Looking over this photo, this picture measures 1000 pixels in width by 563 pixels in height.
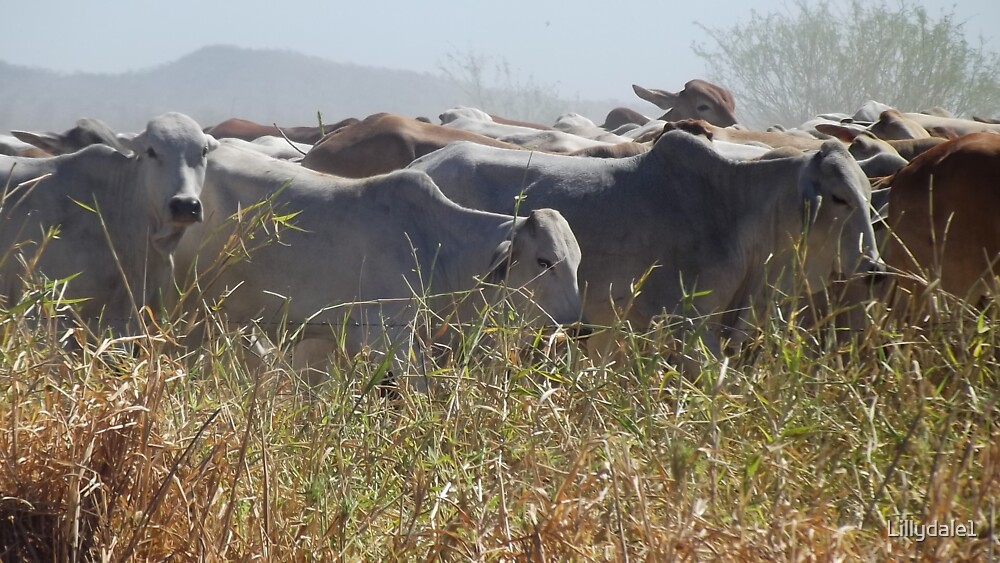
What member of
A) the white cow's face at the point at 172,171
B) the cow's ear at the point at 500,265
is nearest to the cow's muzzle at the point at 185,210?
the white cow's face at the point at 172,171

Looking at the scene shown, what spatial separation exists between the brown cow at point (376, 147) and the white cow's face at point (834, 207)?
286 cm

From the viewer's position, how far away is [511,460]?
10.7 ft

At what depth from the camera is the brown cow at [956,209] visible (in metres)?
5.81

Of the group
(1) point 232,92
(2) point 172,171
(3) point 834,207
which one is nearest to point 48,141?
(2) point 172,171

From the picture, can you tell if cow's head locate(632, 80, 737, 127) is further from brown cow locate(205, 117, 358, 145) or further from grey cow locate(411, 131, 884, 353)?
grey cow locate(411, 131, 884, 353)

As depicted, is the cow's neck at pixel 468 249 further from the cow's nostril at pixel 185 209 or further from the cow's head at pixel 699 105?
the cow's head at pixel 699 105

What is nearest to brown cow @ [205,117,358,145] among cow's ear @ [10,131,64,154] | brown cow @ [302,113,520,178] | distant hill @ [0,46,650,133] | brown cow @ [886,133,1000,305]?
brown cow @ [302,113,520,178]

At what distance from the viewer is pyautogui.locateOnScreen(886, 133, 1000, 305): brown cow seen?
581 cm

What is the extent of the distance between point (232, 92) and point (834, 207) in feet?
333

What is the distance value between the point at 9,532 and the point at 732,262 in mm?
4270

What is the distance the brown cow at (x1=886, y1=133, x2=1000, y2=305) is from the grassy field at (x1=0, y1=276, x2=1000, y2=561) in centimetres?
238

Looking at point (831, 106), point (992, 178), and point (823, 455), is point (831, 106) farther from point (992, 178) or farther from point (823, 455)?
point (823, 455)

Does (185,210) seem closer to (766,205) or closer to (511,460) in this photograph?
(511,460)

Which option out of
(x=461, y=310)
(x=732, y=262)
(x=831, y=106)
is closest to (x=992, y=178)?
(x=732, y=262)
